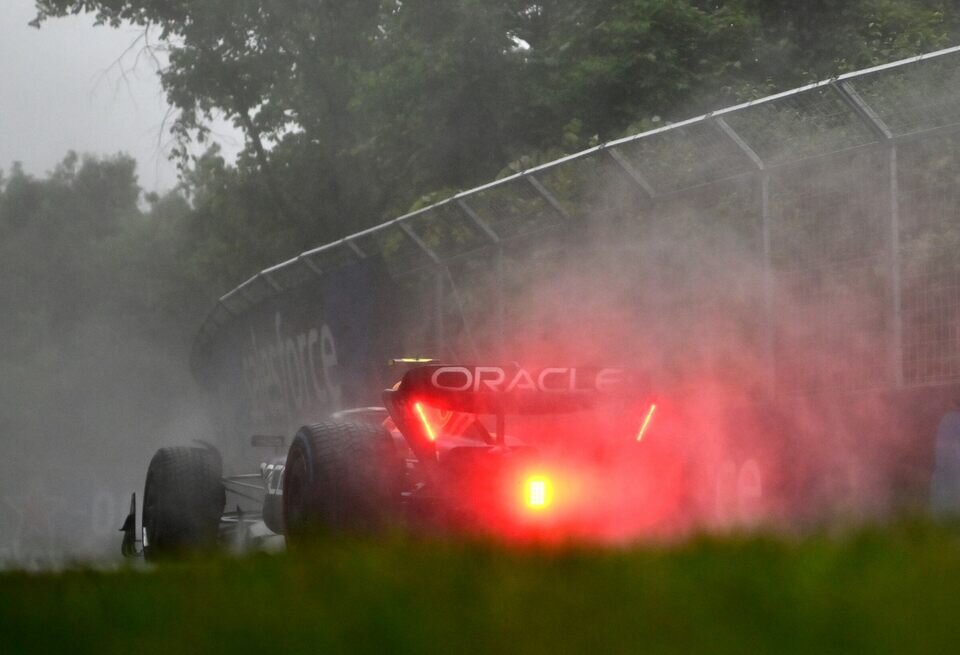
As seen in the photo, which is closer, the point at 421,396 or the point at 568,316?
the point at 421,396

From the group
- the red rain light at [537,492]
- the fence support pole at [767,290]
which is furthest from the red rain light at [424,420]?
the fence support pole at [767,290]

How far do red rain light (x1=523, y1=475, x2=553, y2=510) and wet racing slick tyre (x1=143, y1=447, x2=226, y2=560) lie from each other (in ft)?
9.91

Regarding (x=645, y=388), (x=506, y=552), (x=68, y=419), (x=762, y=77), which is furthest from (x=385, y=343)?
(x=68, y=419)

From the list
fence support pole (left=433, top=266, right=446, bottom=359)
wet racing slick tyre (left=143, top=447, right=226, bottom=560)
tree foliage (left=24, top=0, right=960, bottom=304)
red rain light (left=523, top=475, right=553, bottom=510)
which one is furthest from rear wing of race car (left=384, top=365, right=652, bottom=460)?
tree foliage (left=24, top=0, right=960, bottom=304)

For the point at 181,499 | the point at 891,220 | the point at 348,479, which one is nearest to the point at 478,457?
the point at 348,479

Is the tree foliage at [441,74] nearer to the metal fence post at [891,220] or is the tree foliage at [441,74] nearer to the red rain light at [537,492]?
the metal fence post at [891,220]

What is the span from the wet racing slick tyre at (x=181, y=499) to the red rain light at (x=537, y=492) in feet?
9.91

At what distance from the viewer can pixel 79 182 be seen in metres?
72.4

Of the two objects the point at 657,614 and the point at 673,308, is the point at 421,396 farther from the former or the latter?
the point at 657,614

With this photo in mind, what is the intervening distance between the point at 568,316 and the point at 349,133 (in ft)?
54.7

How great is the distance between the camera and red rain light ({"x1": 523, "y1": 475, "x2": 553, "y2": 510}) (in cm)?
700

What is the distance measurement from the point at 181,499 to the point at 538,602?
7.28 meters

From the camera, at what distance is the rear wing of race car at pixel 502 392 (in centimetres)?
728

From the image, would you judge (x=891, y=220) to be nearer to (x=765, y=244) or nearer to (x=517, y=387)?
(x=765, y=244)
